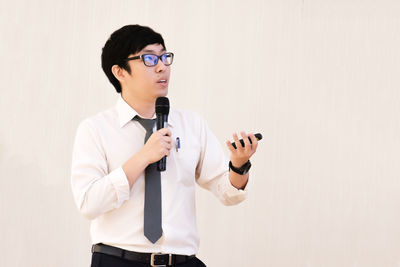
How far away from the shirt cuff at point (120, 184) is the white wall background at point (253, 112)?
1.56 metres

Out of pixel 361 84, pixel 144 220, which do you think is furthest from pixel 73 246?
pixel 361 84

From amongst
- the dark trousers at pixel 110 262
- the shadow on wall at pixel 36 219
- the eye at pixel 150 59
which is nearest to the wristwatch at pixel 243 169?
the dark trousers at pixel 110 262

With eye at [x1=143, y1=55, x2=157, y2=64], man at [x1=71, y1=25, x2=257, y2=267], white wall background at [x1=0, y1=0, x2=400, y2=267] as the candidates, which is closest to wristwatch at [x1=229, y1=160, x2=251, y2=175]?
man at [x1=71, y1=25, x2=257, y2=267]

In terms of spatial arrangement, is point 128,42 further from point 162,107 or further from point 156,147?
point 156,147

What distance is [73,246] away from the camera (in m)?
3.35

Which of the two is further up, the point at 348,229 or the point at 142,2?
the point at 142,2

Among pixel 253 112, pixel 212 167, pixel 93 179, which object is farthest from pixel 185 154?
pixel 253 112

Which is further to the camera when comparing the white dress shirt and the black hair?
the black hair

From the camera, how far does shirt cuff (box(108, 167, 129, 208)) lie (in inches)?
67.5

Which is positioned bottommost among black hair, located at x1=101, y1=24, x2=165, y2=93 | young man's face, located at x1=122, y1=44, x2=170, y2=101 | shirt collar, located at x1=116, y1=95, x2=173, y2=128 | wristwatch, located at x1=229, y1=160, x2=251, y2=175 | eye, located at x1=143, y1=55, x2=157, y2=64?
wristwatch, located at x1=229, y1=160, x2=251, y2=175

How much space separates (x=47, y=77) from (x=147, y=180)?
1.89 metres

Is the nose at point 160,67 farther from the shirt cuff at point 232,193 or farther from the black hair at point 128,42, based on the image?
the shirt cuff at point 232,193

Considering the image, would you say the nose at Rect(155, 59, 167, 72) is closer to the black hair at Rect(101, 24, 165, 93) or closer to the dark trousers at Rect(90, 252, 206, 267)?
the black hair at Rect(101, 24, 165, 93)

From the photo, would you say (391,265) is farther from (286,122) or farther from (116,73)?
(116,73)
